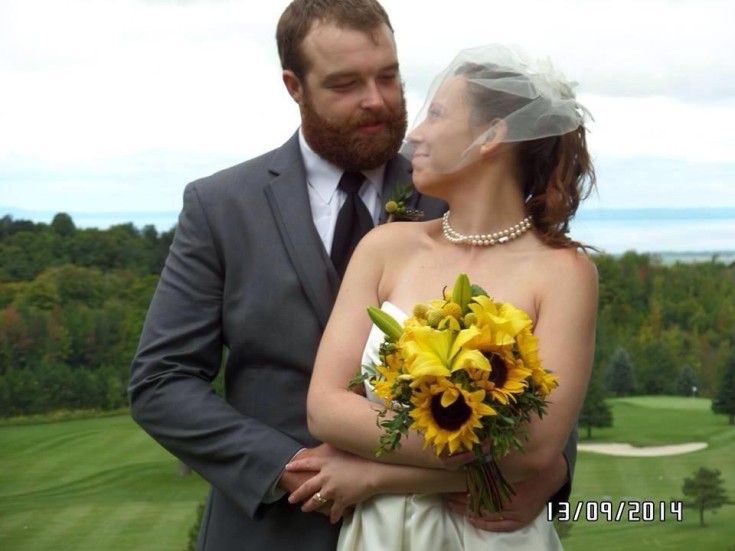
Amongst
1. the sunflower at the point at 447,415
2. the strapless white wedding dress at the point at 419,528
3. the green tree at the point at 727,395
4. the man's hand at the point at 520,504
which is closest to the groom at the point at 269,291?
the strapless white wedding dress at the point at 419,528

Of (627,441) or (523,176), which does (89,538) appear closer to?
(627,441)

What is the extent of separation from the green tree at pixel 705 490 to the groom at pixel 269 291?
2561mm

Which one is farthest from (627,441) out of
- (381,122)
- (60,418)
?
(381,122)

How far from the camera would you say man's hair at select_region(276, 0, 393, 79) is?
2768 millimetres

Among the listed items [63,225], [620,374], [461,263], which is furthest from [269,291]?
[620,374]

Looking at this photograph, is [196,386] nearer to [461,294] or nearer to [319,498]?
[319,498]

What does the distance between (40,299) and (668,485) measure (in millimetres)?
2772

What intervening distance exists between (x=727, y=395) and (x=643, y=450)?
43 centimetres

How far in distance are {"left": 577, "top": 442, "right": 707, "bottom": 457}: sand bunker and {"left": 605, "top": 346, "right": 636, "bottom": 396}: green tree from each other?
23 cm

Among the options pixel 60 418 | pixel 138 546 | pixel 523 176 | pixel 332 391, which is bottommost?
pixel 138 546

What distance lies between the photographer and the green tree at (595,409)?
5055mm

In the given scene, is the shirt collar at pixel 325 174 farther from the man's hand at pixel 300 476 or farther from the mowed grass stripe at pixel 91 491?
the mowed grass stripe at pixel 91 491

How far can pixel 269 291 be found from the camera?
270 cm

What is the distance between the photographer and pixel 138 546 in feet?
16.3
